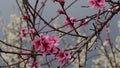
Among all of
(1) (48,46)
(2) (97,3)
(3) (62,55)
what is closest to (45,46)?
(1) (48,46)

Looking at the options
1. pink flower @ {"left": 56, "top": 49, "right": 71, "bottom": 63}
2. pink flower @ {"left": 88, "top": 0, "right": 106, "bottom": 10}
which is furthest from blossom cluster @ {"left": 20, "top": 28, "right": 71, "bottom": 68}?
pink flower @ {"left": 88, "top": 0, "right": 106, "bottom": 10}

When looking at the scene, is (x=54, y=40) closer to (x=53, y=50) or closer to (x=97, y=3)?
(x=53, y=50)

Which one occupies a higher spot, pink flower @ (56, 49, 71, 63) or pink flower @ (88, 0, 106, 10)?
pink flower @ (88, 0, 106, 10)

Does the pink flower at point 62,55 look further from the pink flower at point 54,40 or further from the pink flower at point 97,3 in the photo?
the pink flower at point 97,3

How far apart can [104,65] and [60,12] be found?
60.5 feet

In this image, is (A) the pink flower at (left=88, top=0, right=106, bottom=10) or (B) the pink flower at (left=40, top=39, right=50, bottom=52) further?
(A) the pink flower at (left=88, top=0, right=106, bottom=10)

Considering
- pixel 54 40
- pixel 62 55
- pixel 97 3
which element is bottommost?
pixel 62 55

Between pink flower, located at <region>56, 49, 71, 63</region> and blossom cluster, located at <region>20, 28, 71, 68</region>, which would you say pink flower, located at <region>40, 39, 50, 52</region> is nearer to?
blossom cluster, located at <region>20, 28, 71, 68</region>

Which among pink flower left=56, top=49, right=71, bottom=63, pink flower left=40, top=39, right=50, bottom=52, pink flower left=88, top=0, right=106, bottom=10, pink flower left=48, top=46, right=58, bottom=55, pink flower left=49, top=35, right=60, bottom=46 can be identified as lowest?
pink flower left=56, top=49, right=71, bottom=63

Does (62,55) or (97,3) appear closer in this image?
(62,55)

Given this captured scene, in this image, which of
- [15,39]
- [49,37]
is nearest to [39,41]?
[49,37]

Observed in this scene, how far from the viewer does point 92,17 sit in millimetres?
3586

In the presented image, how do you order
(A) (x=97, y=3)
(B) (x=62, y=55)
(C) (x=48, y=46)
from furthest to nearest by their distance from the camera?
(A) (x=97, y=3)
(B) (x=62, y=55)
(C) (x=48, y=46)

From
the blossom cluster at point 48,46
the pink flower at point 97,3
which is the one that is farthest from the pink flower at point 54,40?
the pink flower at point 97,3
